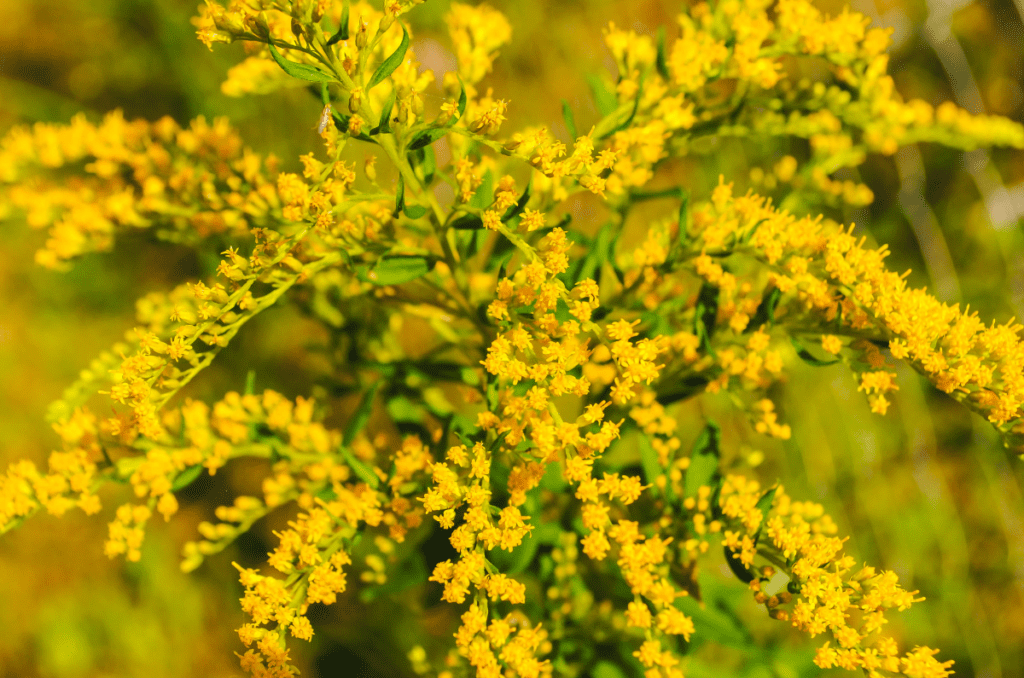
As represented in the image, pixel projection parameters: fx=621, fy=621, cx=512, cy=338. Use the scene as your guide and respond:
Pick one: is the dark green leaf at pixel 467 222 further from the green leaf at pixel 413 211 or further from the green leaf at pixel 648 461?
the green leaf at pixel 648 461

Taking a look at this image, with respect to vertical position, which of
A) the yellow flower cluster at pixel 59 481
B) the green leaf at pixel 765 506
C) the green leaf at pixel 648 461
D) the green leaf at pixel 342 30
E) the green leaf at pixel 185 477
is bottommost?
the yellow flower cluster at pixel 59 481

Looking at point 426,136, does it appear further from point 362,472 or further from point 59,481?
point 59,481

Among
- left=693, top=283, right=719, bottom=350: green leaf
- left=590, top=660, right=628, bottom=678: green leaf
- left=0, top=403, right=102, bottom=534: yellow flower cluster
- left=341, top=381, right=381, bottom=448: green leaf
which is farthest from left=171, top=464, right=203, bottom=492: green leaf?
left=693, top=283, right=719, bottom=350: green leaf

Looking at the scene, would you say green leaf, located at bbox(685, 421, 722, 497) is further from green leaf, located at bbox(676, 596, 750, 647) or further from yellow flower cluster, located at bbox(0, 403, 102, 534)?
yellow flower cluster, located at bbox(0, 403, 102, 534)

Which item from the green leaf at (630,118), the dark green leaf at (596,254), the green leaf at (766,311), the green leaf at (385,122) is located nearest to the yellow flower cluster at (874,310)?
the green leaf at (766,311)

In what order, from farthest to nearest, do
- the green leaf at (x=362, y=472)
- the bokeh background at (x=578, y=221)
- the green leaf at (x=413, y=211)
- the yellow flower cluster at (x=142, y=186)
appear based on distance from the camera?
the bokeh background at (x=578, y=221) < the yellow flower cluster at (x=142, y=186) < the green leaf at (x=362, y=472) < the green leaf at (x=413, y=211)

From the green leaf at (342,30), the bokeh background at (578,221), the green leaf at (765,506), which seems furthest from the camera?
the bokeh background at (578,221)

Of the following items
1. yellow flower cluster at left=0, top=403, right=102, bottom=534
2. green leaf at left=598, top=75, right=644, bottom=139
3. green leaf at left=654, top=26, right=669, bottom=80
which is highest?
green leaf at left=654, top=26, right=669, bottom=80

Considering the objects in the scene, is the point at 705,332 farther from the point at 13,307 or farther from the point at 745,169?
the point at 13,307
